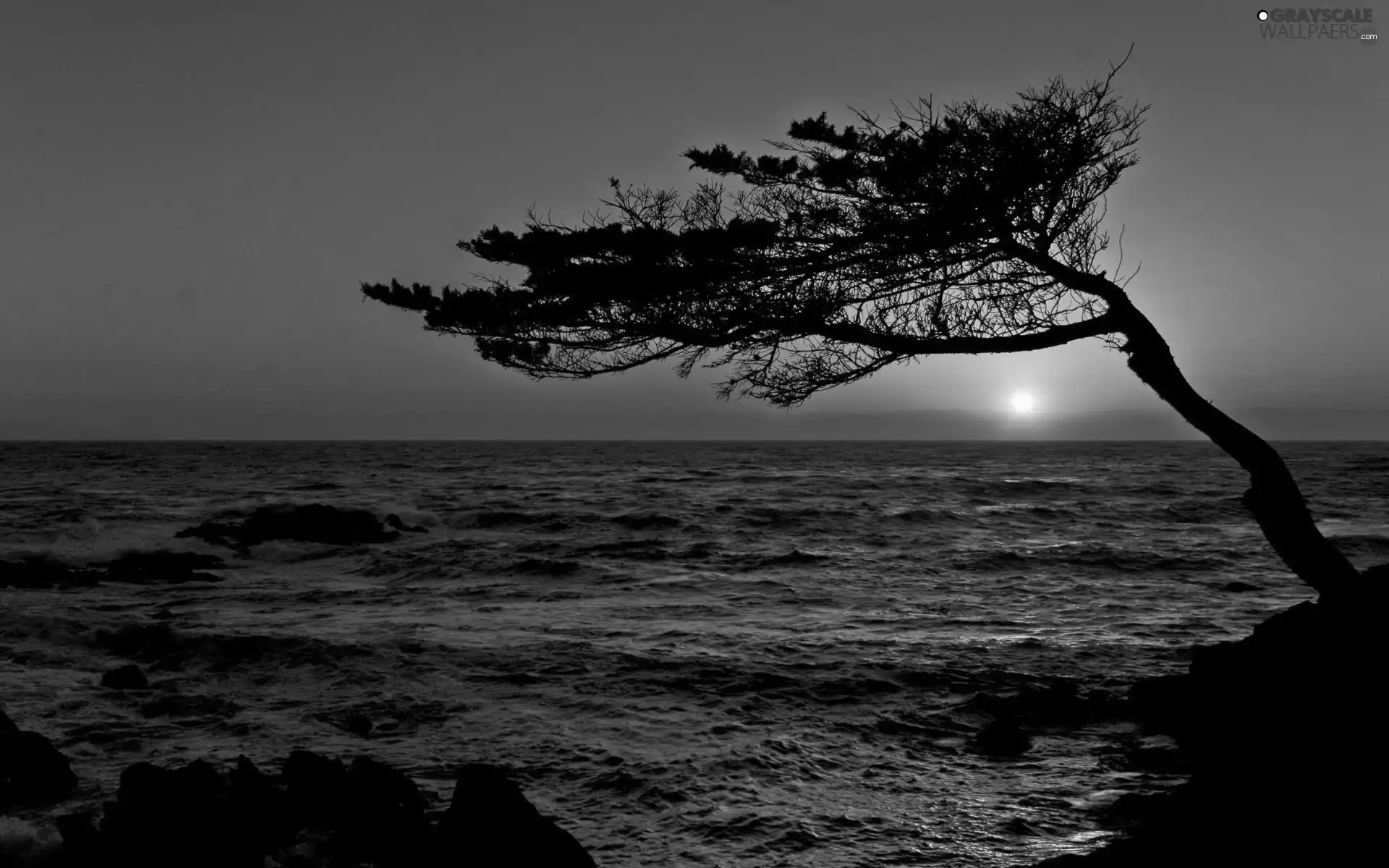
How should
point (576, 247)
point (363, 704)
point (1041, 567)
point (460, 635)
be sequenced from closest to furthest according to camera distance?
point (576, 247) → point (363, 704) → point (460, 635) → point (1041, 567)

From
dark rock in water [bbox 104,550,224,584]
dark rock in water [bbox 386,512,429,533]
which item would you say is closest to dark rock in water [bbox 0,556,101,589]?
dark rock in water [bbox 104,550,224,584]

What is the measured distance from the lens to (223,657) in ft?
38.9

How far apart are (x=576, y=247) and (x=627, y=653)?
7.05 metres

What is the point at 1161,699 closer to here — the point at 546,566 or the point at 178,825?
the point at 178,825

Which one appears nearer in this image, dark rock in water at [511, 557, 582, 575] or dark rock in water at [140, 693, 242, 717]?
dark rock in water at [140, 693, 242, 717]

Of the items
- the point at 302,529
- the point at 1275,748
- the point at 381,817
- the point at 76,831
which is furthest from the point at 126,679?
the point at 302,529

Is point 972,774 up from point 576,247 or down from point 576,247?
down

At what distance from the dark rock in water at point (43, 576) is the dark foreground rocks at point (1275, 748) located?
2137cm

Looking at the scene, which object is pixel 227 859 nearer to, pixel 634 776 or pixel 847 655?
pixel 634 776

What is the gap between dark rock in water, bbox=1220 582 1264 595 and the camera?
60.4ft

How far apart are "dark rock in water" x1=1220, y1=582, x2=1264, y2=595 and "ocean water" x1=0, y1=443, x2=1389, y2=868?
320 millimetres

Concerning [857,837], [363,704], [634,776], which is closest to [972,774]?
[857,837]

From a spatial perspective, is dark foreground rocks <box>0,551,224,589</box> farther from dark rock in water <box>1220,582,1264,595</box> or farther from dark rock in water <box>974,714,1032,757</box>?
dark rock in water <box>1220,582,1264,595</box>

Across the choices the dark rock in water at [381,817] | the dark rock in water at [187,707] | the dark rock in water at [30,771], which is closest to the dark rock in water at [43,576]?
the dark rock in water at [187,707]
